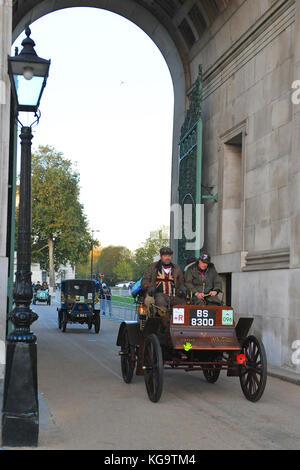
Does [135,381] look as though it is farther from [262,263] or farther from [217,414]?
[262,263]

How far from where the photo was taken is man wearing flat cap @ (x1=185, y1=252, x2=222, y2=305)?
33.2 feet

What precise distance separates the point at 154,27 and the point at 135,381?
45.8ft

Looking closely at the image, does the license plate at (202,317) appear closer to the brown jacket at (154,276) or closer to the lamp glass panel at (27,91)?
the brown jacket at (154,276)

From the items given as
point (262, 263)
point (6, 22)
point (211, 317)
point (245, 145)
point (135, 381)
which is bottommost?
point (135, 381)

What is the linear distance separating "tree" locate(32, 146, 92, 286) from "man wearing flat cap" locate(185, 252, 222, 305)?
58021mm

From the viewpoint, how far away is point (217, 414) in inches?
321

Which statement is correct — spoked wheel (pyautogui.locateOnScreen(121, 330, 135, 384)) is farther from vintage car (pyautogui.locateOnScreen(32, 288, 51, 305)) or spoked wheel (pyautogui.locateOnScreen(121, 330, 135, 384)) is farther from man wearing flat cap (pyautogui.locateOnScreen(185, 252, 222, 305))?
vintage car (pyautogui.locateOnScreen(32, 288, 51, 305))

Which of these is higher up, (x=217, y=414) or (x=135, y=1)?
(x=135, y=1)

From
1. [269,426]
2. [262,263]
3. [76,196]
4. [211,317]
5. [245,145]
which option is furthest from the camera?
[76,196]

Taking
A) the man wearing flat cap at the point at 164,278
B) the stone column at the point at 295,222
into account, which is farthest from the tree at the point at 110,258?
the man wearing flat cap at the point at 164,278

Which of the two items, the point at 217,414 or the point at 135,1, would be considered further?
the point at 135,1

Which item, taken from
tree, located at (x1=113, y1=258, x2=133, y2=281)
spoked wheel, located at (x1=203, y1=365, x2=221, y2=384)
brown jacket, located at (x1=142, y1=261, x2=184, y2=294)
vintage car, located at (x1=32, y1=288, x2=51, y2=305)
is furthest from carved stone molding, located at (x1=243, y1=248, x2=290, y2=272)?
tree, located at (x1=113, y1=258, x2=133, y2=281)

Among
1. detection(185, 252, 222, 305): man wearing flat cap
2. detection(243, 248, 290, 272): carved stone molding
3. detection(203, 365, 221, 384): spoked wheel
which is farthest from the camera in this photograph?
detection(243, 248, 290, 272): carved stone molding
